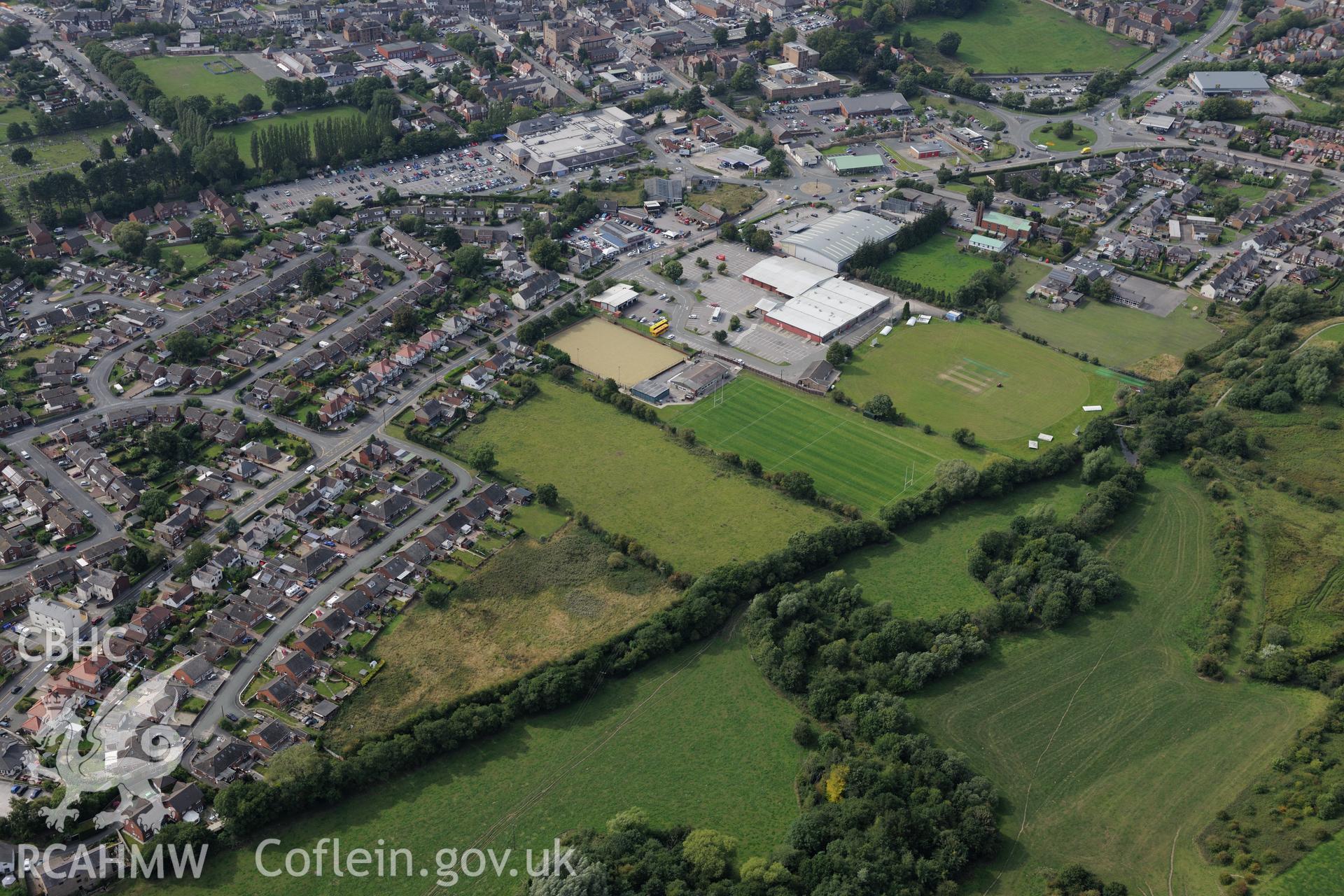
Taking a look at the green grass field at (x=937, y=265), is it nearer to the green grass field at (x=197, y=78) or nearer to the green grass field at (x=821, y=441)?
the green grass field at (x=821, y=441)

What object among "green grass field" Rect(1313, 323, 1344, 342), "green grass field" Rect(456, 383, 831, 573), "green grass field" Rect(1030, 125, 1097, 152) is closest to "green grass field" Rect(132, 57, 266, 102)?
"green grass field" Rect(456, 383, 831, 573)

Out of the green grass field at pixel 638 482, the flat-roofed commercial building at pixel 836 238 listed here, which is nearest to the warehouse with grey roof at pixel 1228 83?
the flat-roofed commercial building at pixel 836 238

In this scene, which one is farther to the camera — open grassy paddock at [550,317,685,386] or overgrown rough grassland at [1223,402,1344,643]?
open grassy paddock at [550,317,685,386]

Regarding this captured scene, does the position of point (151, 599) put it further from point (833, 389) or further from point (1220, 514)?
point (1220, 514)

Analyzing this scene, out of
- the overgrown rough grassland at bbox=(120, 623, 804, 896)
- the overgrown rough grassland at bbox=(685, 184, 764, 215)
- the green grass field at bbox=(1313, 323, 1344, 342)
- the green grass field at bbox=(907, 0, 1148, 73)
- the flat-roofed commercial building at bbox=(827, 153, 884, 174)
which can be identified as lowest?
the overgrown rough grassland at bbox=(120, 623, 804, 896)

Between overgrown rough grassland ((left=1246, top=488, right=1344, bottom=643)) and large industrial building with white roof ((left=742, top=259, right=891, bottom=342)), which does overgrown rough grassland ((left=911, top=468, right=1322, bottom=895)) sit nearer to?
overgrown rough grassland ((left=1246, top=488, right=1344, bottom=643))
